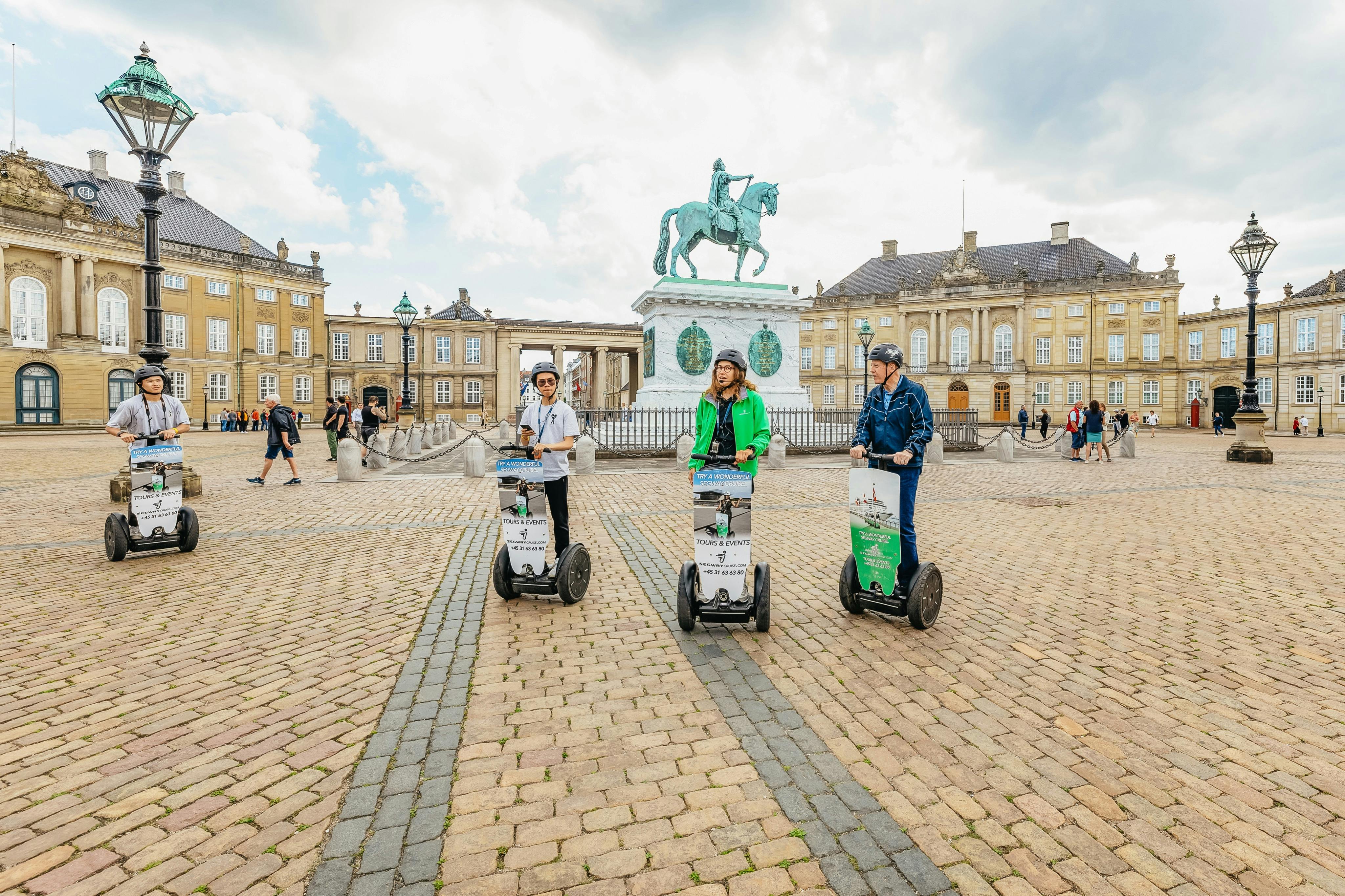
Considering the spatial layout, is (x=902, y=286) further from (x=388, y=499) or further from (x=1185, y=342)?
(x=388, y=499)

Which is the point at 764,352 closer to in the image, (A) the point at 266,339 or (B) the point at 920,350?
(B) the point at 920,350

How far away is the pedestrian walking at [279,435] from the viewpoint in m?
12.2

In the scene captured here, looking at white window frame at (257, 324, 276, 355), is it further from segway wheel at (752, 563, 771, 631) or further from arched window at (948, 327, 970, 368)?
segway wheel at (752, 563, 771, 631)

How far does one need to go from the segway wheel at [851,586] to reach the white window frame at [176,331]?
56.2m

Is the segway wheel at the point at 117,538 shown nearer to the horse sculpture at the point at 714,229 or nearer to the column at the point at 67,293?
the horse sculpture at the point at 714,229

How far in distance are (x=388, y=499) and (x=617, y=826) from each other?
9.47 metres

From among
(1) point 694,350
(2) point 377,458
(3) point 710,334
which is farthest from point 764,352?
(2) point 377,458

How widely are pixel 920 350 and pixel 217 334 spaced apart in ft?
189

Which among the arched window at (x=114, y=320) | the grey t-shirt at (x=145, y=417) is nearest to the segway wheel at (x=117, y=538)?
the grey t-shirt at (x=145, y=417)

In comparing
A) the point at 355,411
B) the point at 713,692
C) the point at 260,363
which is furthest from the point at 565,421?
the point at 260,363

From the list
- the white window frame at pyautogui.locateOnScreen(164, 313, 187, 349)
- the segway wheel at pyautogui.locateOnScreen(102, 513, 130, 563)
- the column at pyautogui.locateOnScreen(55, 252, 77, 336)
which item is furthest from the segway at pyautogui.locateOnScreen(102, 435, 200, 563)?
the white window frame at pyautogui.locateOnScreen(164, 313, 187, 349)

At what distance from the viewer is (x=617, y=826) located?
2.46m

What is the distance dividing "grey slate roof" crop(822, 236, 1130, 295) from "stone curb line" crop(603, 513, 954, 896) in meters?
58.9

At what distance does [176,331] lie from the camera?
46.5m
